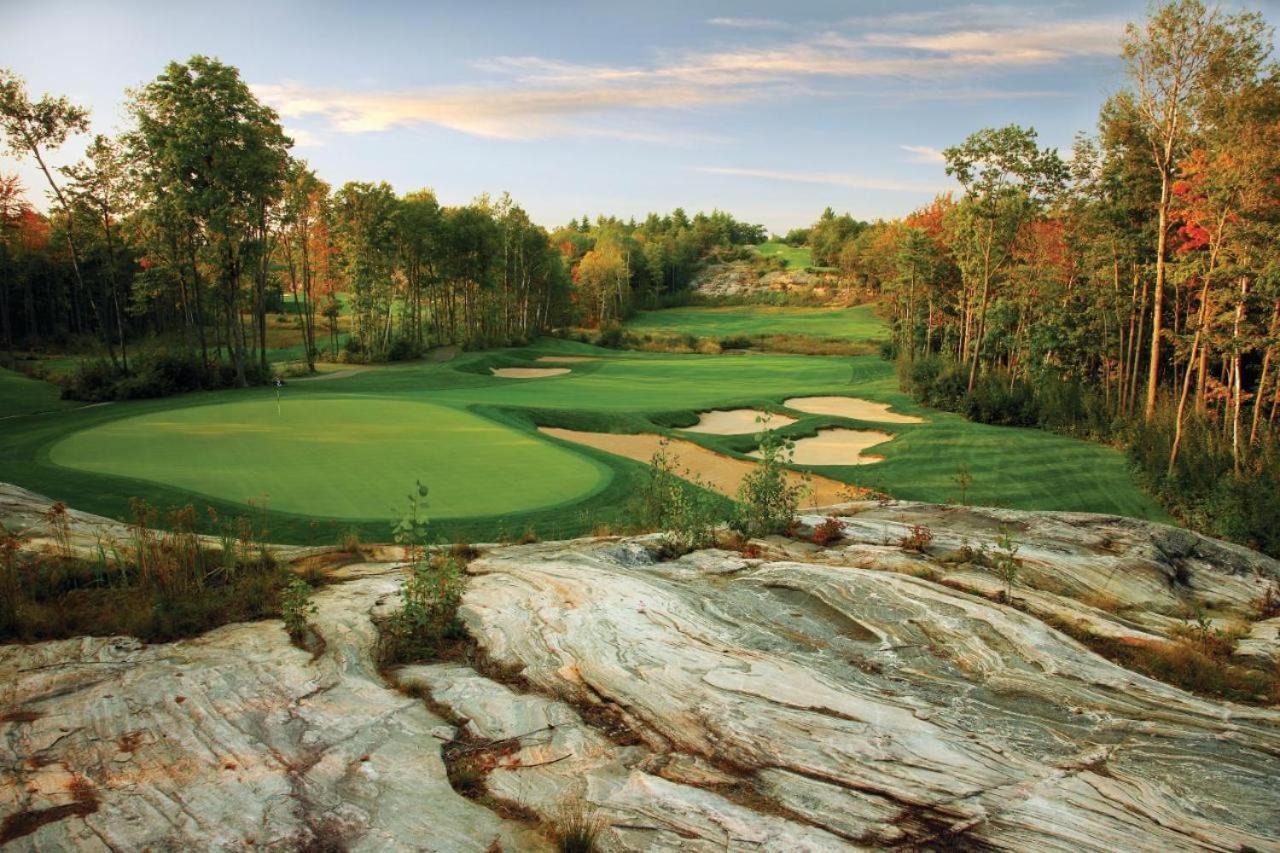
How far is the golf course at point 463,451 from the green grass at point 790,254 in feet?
242

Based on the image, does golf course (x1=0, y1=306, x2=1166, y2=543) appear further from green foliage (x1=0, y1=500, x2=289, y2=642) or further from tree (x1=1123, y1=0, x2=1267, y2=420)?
tree (x1=1123, y1=0, x2=1267, y2=420)

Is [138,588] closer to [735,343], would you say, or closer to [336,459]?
[336,459]

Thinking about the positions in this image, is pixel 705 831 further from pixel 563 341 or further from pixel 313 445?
pixel 563 341

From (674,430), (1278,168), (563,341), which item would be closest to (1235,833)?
(1278,168)

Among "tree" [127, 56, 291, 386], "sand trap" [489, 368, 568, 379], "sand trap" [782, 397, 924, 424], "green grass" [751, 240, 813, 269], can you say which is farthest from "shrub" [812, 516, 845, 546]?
"green grass" [751, 240, 813, 269]

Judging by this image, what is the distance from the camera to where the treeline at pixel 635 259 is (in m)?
75.1

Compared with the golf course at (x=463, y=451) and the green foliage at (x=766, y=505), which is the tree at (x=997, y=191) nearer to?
the golf course at (x=463, y=451)

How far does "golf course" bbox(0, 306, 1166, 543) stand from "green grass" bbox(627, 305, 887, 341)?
30.8m

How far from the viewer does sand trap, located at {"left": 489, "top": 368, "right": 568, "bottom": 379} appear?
3936 centimetres

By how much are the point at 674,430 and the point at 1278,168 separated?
650 inches

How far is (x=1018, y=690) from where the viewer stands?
16.4ft

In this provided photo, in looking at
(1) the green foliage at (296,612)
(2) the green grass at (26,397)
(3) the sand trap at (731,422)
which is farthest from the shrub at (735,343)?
(1) the green foliage at (296,612)

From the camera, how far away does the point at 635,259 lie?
8750cm

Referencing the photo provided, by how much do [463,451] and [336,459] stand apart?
9.60ft
